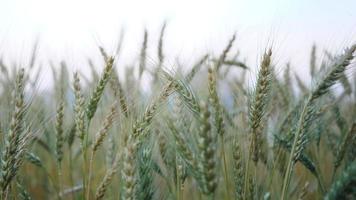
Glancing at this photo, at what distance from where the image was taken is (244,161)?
2.12 metres

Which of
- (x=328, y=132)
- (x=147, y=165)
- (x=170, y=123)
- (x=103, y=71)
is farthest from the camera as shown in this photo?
(x=328, y=132)

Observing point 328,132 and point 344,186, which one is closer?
point 344,186

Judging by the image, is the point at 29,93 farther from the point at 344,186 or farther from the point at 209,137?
the point at 344,186

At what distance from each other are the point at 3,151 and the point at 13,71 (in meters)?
0.98

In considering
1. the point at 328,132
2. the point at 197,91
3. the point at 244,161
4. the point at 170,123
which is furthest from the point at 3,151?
the point at 328,132

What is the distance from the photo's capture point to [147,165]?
6.19ft

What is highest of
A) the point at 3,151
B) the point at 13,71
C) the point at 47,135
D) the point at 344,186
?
the point at 13,71

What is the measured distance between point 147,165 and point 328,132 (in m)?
1.48

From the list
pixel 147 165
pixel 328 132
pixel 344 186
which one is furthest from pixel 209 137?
pixel 328 132

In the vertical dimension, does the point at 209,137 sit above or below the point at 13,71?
below

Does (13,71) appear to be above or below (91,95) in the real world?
above

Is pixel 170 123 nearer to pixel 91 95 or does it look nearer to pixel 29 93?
pixel 91 95

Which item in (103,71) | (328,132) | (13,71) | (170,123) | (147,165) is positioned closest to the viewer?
(170,123)

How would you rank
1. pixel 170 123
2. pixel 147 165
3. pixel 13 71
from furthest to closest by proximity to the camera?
pixel 13 71 < pixel 147 165 < pixel 170 123
